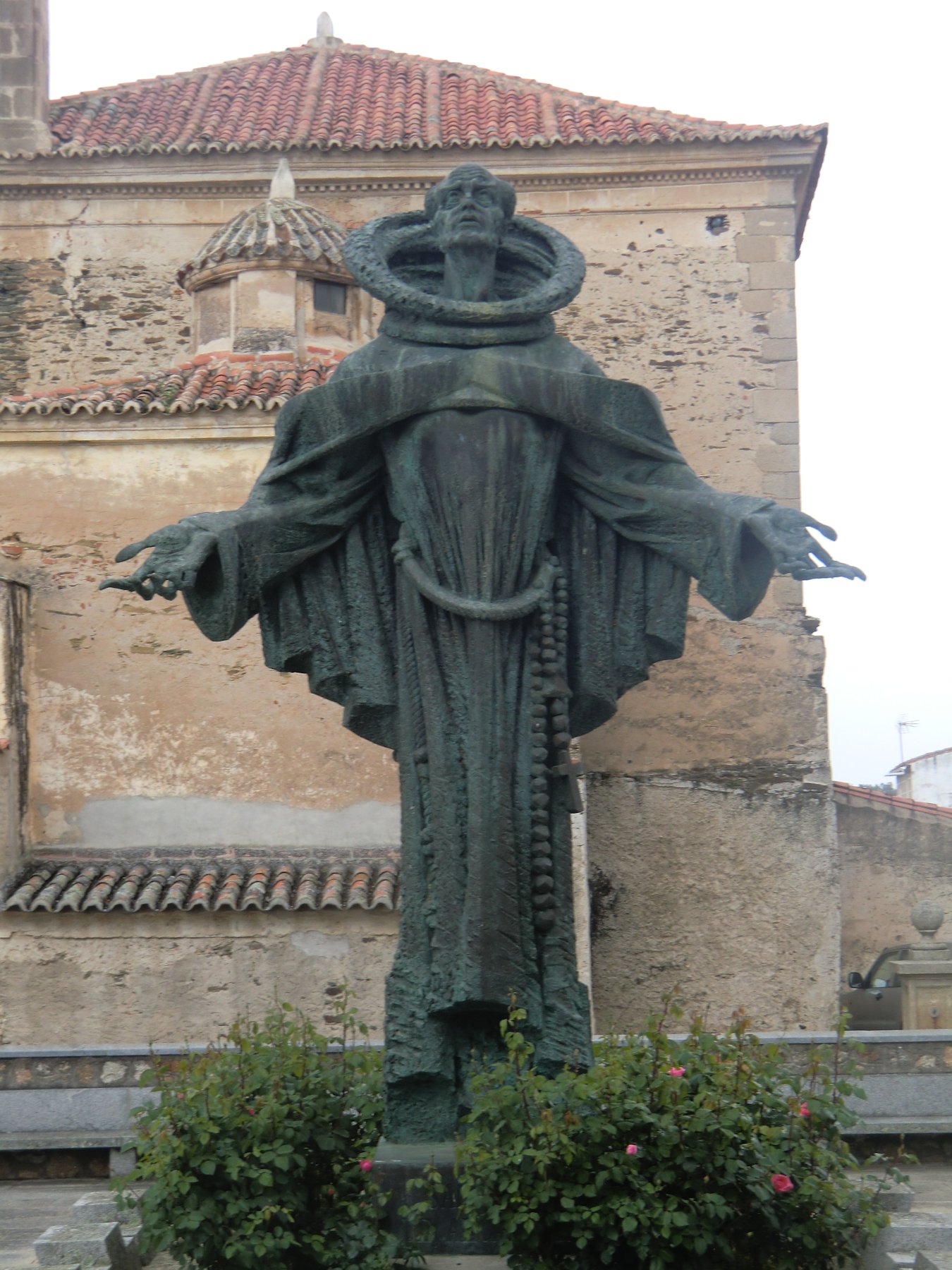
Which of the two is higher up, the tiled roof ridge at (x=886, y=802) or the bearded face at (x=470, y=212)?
the bearded face at (x=470, y=212)

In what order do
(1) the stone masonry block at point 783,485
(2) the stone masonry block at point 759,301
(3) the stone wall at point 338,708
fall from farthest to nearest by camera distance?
1. (2) the stone masonry block at point 759,301
2. (1) the stone masonry block at point 783,485
3. (3) the stone wall at point 338,708

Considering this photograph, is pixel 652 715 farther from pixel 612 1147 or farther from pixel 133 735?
pixel 612 1147

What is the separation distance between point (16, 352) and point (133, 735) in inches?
288

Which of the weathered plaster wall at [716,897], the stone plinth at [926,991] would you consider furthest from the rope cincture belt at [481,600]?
the weathered plaster wall at [716,897]

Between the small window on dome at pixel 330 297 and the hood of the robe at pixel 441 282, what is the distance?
12106 mm

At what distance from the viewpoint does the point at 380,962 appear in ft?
39.6

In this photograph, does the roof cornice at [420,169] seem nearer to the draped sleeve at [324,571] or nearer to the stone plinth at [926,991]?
the stone plinth at [926,991]

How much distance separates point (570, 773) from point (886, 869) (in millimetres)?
13737

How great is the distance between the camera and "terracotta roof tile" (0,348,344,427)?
45.3 ft

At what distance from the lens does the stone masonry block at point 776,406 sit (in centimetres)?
1848

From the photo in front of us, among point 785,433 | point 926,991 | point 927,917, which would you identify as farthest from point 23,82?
point 926,991

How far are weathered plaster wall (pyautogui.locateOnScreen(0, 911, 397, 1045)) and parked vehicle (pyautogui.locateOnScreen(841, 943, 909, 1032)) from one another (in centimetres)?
557

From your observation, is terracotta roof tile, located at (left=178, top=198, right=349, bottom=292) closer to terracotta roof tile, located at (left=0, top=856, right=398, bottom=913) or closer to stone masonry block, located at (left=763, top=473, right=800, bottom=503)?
stone masonry block, located at (left=763, top=473, right=800, bottom=503)

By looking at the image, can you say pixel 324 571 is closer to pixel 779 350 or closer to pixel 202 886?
pixel 202 886
